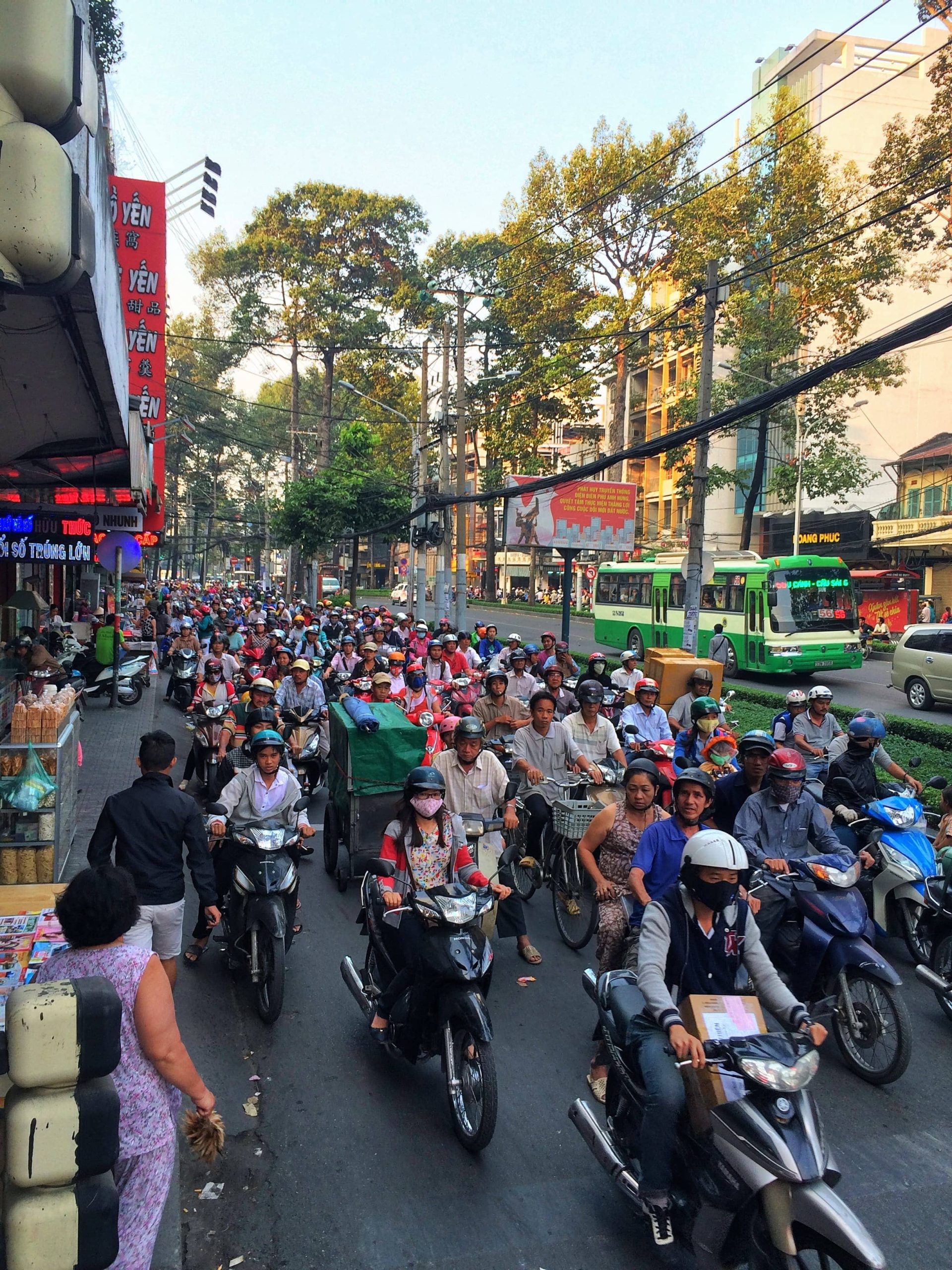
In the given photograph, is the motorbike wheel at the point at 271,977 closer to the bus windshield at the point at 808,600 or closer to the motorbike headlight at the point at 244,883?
the motorbike headlight at the point at 244,883

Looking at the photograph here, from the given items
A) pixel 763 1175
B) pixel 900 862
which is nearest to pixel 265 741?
pixel 763 1175

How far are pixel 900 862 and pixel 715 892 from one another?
10.6 feet

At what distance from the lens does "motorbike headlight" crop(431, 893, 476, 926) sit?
4418mm

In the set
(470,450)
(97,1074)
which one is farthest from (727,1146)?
(470,450)

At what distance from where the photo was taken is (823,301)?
3422 centimetres

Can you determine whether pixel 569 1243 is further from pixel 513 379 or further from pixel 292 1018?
pixel 513 379

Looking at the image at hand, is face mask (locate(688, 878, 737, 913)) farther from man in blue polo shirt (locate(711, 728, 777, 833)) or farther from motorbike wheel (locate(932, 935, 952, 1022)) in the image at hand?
motorbike wheel (locate(932, 935, 952, 1022))

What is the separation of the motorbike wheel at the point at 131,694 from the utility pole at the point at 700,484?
35.1 feet


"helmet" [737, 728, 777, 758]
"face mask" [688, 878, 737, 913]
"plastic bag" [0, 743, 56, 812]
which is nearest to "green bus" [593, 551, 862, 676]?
"helmet" [737, 728, 777, 758]

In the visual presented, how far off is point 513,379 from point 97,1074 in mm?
41676

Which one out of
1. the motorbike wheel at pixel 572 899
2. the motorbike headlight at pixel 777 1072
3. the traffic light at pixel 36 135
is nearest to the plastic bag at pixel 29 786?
the motorbike wheel at pixel 572 899

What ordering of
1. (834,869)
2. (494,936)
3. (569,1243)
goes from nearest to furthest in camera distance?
(569,1243), (834,869), (494,936)

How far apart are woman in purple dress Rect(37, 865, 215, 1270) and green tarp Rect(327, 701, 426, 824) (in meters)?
4.88

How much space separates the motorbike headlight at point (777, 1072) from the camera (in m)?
3.11
